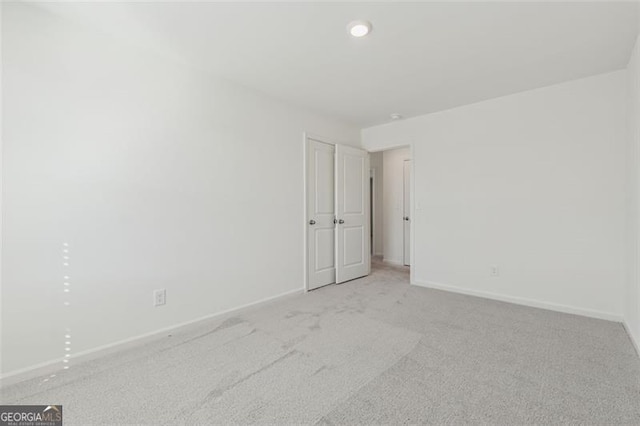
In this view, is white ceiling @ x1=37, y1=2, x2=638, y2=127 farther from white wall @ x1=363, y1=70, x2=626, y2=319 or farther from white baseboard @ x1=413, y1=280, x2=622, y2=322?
white baseboard @ x1=413, y1=280, x2=622, y2=322

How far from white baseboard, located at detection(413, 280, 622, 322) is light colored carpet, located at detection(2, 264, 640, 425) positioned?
0.47 ft

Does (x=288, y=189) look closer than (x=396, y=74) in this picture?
No

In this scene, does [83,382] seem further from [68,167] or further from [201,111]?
[201,111]

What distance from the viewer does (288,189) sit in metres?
3.45

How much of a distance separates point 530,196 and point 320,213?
2.45 meters

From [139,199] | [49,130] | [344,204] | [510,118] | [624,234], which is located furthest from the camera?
[344,204]

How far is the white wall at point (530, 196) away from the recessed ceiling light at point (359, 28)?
2134 mm

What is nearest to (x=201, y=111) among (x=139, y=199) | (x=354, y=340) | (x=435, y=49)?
(x=139, y=199)

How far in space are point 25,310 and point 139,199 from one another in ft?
3.19

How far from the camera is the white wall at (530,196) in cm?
271

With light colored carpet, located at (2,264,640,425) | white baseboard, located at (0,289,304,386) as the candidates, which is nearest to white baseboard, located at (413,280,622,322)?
light colored carpet, located at (2,264,640,425)

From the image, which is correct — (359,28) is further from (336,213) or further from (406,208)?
(406,208)

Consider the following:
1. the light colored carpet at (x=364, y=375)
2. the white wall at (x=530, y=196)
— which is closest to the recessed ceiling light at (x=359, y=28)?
the white wall at (x=530, y=196)

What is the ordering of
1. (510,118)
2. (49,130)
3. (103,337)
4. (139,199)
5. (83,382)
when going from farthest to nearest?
(510,118)
(139,199)
(103,337)
(49,130)
(83,382)
